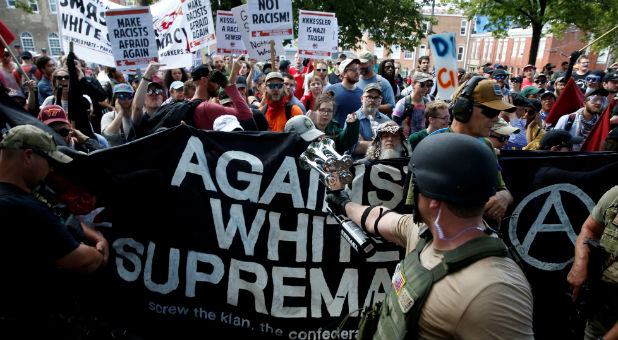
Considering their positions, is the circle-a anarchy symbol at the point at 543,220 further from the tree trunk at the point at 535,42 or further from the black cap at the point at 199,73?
the tree trunk at the point at 535,42

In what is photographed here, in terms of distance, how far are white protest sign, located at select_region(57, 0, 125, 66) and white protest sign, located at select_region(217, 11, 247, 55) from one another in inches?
91.8

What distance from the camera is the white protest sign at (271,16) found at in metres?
6.60

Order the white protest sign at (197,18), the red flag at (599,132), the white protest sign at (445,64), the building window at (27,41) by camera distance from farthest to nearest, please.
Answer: the building window at (27,41), the white protest sign at (197,18), the white protest sign at (445,64), the red flag at (599,132)

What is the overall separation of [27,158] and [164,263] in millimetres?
1308

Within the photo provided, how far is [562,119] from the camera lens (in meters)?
6.07

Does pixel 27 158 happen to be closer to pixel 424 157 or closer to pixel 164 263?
pixel 164 263

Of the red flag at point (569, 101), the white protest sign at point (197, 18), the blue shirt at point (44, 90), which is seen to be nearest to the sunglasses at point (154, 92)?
the white protest sign at point (197, 18)

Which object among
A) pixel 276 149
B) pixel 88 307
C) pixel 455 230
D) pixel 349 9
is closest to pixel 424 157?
pixel 455 230

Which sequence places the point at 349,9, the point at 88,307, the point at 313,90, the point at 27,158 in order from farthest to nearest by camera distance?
the point at 349,9, the point at 313,90, the point at 88,307, the point at 27,158

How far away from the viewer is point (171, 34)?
264 inches

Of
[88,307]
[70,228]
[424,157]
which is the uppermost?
[424,157]

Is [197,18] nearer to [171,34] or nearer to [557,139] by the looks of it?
[171,34]

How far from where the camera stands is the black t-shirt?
7.22ft

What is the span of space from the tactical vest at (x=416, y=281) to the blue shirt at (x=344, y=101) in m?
4.84
